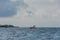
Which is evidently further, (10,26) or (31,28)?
(10,26)

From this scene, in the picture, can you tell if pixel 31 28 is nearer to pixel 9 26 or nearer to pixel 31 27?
pixel 31 27

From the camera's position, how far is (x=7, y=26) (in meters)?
176

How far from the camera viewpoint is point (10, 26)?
176500 millimetres

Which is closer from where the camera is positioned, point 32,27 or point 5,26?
point 32,27

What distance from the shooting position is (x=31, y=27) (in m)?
141

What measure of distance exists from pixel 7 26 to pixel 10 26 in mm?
2235

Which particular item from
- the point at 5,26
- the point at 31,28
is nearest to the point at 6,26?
the point at 5,26

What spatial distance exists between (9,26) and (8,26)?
91cm

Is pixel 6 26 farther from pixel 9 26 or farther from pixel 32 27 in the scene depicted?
pixel 32 27

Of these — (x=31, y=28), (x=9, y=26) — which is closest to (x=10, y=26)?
(x=9, y=26)

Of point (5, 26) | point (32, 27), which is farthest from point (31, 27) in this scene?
point (5, 26)

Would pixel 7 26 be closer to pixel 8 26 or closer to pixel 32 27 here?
pixel 8 26

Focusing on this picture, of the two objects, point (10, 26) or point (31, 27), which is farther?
point (10, 26)

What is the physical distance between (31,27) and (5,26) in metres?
37.6
